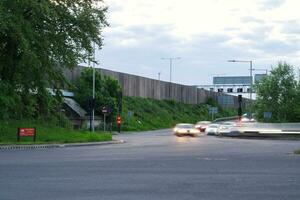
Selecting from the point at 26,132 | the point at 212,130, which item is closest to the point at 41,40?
the point at 26,132

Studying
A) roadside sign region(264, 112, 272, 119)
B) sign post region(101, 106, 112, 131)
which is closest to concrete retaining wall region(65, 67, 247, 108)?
sign post region(101, 106, 112, 131)

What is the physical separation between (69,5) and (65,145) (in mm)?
10961

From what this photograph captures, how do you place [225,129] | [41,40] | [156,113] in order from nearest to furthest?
[41,40], [225,129], [156,113]

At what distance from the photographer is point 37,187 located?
1423cm

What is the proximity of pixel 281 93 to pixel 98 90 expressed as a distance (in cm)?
2250

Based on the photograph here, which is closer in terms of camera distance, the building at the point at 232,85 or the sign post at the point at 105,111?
the sign post at the point at 105,111

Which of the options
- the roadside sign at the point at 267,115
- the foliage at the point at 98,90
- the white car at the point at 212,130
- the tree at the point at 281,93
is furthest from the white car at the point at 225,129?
the foliage at the point at 98,90

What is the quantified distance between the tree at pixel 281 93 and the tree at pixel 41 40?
28245mm

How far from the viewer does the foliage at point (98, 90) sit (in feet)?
252

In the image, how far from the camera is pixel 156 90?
10962 cm

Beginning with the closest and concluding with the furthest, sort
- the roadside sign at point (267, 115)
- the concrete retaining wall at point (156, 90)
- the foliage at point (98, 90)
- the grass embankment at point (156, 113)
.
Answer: the roadside sign at point (267, 115) → the foliage at point (98, 90) → the grass embankment at point (156, 113) → the concrete retaining wall at point (156, 90)

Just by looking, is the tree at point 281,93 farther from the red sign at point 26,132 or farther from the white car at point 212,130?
the red sign at point 26,132

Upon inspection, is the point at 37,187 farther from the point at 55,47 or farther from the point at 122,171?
the point at 55,47

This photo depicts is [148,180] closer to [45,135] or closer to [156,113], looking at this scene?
[45,135]
